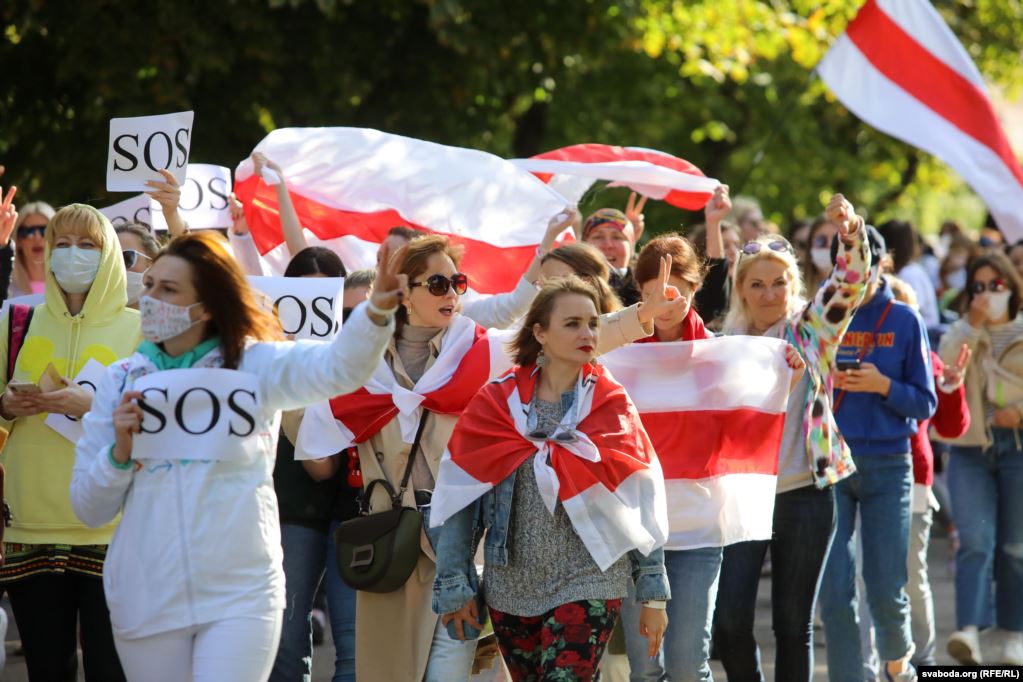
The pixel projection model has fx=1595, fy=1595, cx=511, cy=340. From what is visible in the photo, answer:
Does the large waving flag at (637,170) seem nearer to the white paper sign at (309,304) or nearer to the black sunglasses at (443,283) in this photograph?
the white paper sign at (309,304)

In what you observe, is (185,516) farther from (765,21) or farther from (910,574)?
(765,21)

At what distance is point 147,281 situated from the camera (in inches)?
A: 182

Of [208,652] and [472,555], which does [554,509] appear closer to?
[472,555]

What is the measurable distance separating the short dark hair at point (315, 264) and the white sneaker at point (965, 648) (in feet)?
12.7

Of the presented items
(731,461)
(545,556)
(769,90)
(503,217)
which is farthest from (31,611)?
(769,90)

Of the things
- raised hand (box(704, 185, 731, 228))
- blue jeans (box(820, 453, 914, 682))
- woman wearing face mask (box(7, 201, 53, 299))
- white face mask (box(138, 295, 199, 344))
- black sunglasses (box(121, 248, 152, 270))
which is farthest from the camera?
woman wearing face mask (box(7, 201, 53, 299))

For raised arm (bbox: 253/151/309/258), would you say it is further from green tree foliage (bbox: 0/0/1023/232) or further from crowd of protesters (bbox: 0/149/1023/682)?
green tree foliage (bbox: 0/0/1023/232)

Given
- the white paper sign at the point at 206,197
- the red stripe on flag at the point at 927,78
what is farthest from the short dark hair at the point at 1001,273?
the white paper sign at the point at 206,197

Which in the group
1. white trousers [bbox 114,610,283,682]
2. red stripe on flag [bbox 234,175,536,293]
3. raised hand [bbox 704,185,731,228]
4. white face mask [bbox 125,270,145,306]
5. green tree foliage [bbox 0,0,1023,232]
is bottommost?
white trousers [bbox 114,610,283,682]

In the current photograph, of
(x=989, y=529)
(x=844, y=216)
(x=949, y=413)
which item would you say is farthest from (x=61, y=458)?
(x=989, y=529)

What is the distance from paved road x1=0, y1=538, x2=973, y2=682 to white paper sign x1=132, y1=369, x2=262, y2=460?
4.04 meters

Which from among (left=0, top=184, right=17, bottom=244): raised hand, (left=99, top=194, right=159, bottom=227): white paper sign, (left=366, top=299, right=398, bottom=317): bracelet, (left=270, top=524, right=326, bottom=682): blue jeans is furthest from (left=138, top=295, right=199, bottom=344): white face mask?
(left=99, top=194, right=159, bottom=227): white paper sign

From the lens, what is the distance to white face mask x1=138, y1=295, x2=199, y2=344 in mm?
4516

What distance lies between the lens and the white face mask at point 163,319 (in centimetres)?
452
